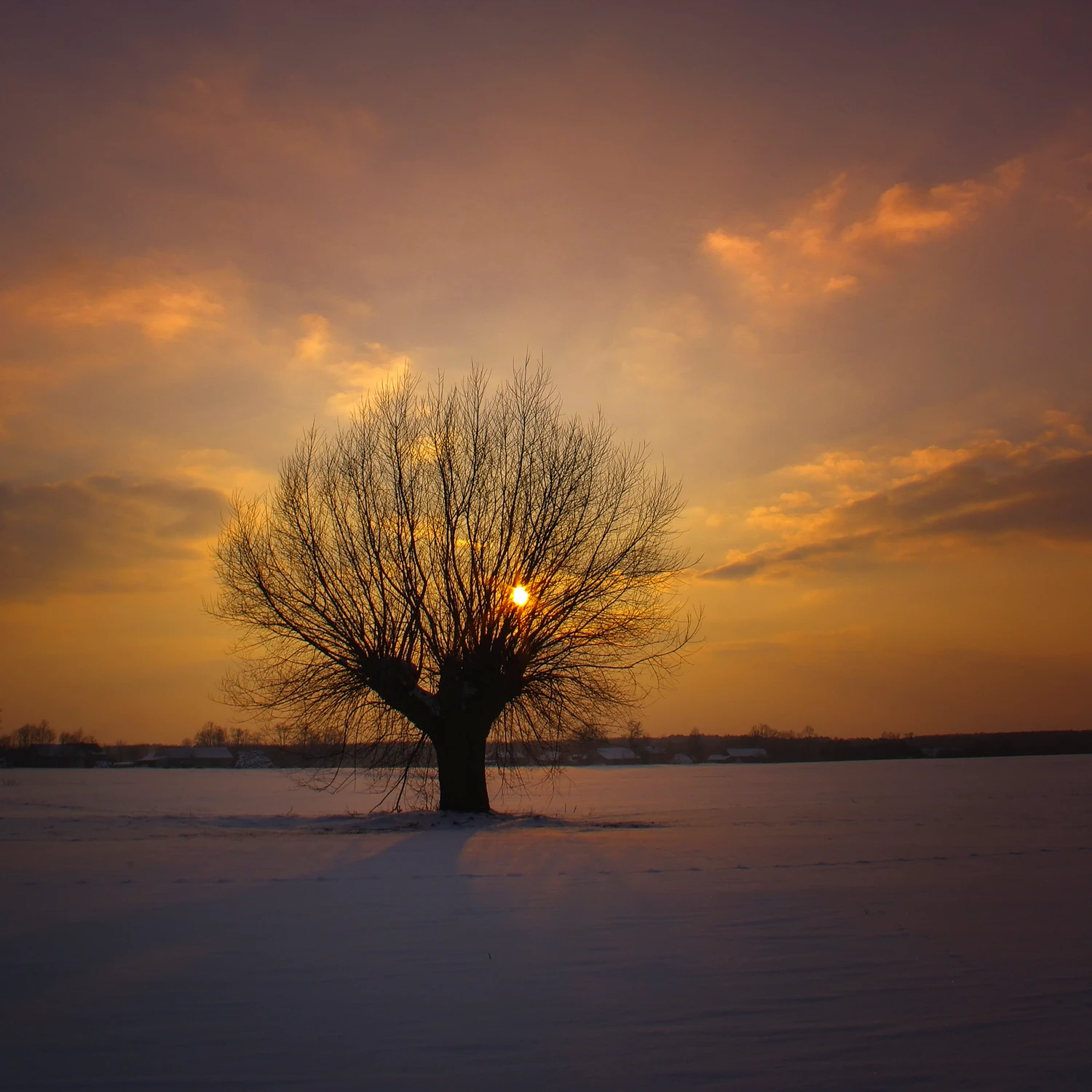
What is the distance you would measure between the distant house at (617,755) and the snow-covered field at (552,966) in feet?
349

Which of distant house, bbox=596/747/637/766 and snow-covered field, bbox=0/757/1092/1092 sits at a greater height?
snow-covered field, bbox=0/757/1092/1092

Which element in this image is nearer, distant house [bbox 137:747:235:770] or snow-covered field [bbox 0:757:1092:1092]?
snow-covered field [bbox 0:757:1092:1092]

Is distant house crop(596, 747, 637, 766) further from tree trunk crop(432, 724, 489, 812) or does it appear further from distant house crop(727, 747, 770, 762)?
tree trunk crop(432, 724, 489, 812)

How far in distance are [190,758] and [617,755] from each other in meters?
64.5

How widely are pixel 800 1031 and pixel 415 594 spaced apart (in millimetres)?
16379

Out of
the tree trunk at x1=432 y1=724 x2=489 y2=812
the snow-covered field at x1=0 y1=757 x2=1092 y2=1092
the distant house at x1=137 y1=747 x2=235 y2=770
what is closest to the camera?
the snow-covered field at x1=0 y1=757 x2=1092 y2=1092

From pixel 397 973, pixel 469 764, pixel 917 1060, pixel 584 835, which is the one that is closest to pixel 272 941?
pixel 397 973

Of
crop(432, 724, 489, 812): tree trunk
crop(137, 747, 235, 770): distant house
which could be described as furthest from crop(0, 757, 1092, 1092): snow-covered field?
crop(137, 747, 235, 770): distant house

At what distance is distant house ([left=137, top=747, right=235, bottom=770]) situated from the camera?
114950 millimetres

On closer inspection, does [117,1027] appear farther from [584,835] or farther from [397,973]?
[584,835]

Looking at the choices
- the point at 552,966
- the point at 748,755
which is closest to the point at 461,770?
the point at 552,966

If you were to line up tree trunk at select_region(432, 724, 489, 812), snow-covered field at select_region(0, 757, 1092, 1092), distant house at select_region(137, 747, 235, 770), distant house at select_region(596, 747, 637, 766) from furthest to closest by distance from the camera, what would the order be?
distant house at select_region(596, 747, 637, 766) → distant house at select_region(137, 747, 235, 770) → tree trunk at select_region(432, 724, 489, 812) → snow-covered field at select_region(0, 757, 1092, 1092)

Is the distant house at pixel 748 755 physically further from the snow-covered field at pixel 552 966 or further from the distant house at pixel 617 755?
the snow-covered field at pixel 552 966

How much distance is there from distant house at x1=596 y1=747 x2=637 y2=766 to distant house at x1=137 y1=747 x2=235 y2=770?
5285cm
